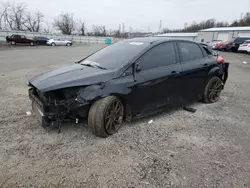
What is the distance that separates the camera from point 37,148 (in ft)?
8.96

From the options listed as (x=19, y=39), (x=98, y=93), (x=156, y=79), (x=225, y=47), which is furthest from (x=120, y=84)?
(x=19, y=39)

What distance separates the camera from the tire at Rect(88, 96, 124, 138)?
2835 millimetres

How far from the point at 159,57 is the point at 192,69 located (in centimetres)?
91

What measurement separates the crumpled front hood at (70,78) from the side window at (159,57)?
668 millimetres

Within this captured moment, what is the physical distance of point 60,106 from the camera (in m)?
2.79

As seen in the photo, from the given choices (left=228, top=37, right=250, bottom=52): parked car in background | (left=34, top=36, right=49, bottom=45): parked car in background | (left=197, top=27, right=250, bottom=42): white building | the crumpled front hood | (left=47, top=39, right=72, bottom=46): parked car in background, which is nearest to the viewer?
the crumpled front hood

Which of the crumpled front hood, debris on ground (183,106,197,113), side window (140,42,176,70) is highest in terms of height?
side window (140,42,176,70)

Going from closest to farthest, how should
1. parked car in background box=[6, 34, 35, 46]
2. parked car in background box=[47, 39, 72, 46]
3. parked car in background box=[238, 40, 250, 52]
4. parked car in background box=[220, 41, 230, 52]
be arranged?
1. parked car in background box=[238, 40, 250, 52]
2. parked car in background box=[220, 41, 230, 52]
3. parked car in background box=[6, 34, 35, 46]
4. parked car in background box=[47, 39, 72, 46]

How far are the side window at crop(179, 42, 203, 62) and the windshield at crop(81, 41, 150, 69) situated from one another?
907 millimetres

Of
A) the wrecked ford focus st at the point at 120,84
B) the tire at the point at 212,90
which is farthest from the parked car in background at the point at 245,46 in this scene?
the wrecked ford focus st at the point at 120,84

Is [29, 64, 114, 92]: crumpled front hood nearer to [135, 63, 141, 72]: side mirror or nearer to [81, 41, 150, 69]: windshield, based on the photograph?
[81, 41, 150, 69]: windshield

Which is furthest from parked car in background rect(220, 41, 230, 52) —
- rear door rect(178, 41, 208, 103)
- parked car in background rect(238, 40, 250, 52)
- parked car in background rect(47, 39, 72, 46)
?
parked car in background rect(47, 39, 72, 46)

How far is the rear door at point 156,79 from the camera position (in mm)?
3215

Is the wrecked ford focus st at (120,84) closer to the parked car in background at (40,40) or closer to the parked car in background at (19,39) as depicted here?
the parked car in background at (19,39)
